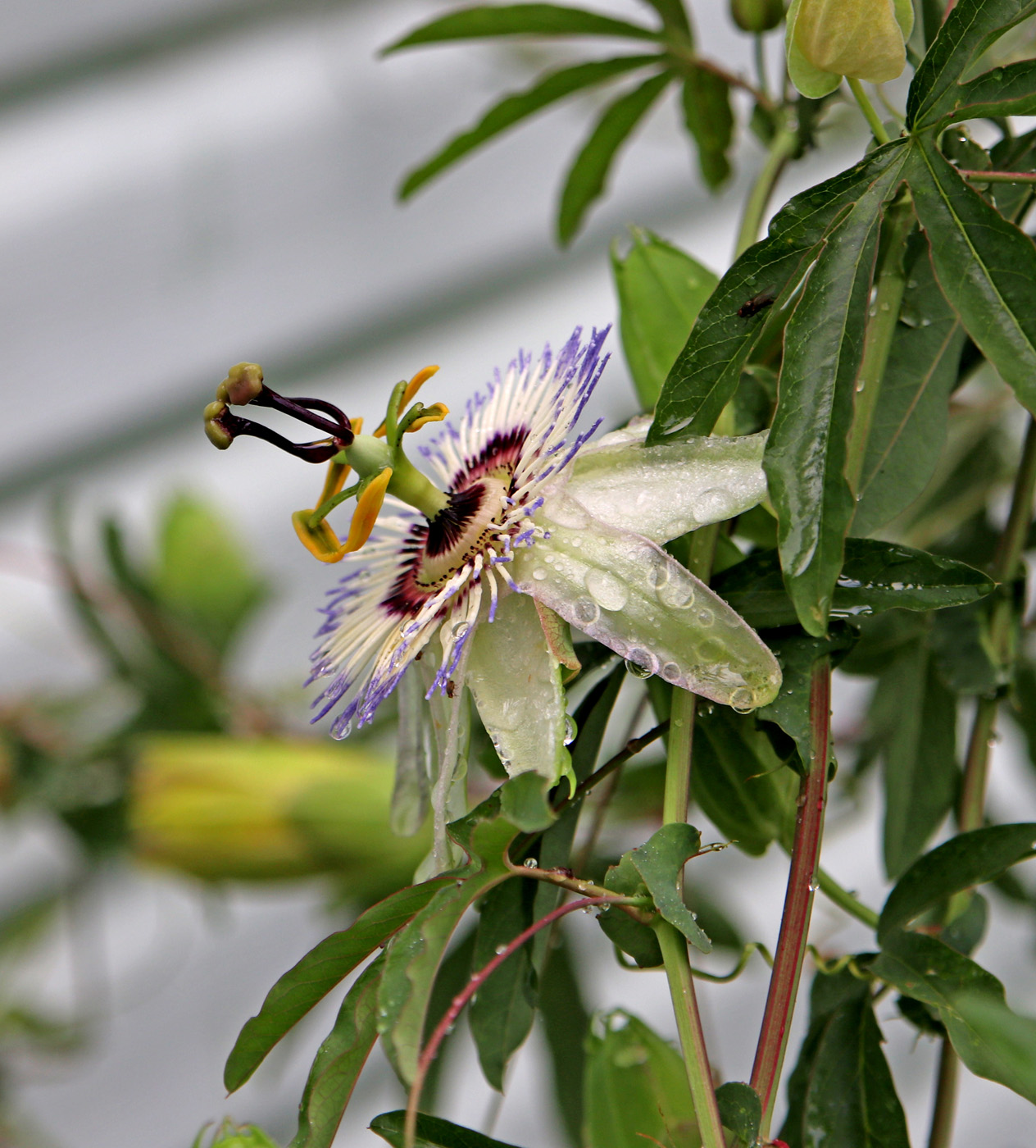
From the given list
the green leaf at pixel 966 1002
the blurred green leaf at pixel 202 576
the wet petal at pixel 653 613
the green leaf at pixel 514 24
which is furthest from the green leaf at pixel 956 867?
the blurred green leaf at pixel 202 576

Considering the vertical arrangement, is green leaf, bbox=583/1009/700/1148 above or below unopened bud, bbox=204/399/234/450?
below

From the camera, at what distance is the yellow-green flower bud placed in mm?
370

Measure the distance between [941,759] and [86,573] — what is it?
2.97 ft

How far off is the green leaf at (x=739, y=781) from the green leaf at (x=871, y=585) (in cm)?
4

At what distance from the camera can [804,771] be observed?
0.38 meters

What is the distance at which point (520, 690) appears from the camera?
15.9 inches

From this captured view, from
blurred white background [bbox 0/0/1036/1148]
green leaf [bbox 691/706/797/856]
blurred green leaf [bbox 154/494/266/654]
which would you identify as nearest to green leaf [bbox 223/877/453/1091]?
green leaf [bbox 691/706/797/856]

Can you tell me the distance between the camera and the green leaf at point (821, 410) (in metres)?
0.34

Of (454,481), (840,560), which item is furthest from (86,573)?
(840,560)

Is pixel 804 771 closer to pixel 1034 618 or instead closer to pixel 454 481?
pixel 454 481

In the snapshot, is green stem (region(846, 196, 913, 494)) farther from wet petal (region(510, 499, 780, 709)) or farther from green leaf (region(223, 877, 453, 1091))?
green leaf (region(223, 877, 453, 1091))

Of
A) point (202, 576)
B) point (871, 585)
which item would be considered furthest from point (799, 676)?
point (202, 576)

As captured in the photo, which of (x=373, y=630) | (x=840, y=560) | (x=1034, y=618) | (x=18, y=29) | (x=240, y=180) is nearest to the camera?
(x=840, y=560)

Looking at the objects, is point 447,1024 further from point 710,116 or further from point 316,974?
point 710,116
